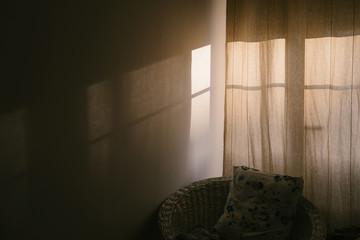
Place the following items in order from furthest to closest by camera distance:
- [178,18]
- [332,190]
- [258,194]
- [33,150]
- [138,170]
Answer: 1. [332,190]
2. [178,18]
3. [258,194]
4. [138,170]
5. [33,150]

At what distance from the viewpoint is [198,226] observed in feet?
6.35

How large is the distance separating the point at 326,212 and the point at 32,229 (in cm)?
184

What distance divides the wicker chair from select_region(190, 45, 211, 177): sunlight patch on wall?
0.22 m

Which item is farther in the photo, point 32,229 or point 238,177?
point 238,177

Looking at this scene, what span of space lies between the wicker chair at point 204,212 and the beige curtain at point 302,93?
344mm

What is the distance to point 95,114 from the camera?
1.35 metres

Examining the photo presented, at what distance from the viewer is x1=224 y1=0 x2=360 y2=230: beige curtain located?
200cm

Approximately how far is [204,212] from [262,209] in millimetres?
441

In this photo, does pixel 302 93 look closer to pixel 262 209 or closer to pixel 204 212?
pixel 262 209

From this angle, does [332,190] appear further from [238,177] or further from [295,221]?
[238,177]

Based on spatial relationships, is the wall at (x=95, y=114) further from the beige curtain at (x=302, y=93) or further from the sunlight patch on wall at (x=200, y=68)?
the beige curtain at (x=302, y=93)

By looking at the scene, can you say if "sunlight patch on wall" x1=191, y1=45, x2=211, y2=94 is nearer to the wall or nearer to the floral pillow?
the wall

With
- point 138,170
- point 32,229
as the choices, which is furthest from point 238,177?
point 32,229

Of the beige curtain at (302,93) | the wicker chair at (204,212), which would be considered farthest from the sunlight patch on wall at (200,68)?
the wicker chair at (204,212)
